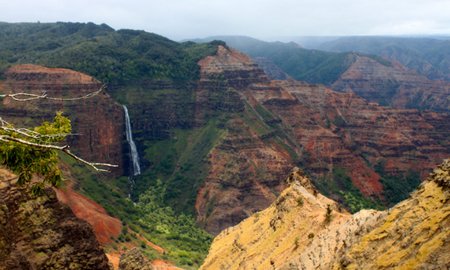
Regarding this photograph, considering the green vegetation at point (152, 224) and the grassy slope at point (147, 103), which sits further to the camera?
the grassy slope at point (147, 103)

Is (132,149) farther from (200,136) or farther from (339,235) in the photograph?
(339,235)

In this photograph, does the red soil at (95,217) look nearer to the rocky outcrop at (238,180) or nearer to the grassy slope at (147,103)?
the grassy slope at (147,103)

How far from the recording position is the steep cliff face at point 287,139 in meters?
111

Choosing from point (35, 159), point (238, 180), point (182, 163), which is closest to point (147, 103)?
point (182, 163)

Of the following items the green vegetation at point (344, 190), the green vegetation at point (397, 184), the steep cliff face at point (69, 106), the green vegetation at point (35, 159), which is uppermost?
the green vegetation at point (35, 159)

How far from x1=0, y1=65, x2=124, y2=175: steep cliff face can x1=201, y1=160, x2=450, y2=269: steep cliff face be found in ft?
242

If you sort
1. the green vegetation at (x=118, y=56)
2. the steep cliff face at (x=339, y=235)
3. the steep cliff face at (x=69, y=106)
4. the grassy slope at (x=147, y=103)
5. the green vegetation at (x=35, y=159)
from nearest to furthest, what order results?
1. the green vegetation at (x=35, y=159)
2. the steep cliff face at (x=339, y=235)
3. the grassy slope at (x=147, y=103)
4. the steep cliff face at (x=69, y=106)
5. the green vegetation at (x=118, y=56)

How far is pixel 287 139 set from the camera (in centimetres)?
13462

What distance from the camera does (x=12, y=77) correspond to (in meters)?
112

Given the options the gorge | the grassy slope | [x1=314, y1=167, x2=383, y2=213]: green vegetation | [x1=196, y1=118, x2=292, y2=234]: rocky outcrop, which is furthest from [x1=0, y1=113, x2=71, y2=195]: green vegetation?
[x1=314, y1=167, x2=383, y2=213]: green vegetation

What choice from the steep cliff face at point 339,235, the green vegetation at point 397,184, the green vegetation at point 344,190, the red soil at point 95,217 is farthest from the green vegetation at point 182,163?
the steep cliff face at point 339,235

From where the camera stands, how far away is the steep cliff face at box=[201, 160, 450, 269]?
16453 mm

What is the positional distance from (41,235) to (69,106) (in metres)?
90.6

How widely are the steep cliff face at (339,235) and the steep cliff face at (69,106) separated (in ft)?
242
